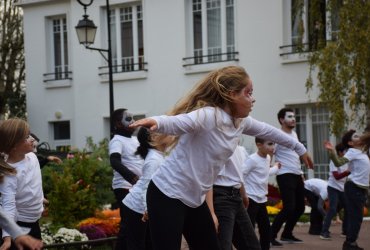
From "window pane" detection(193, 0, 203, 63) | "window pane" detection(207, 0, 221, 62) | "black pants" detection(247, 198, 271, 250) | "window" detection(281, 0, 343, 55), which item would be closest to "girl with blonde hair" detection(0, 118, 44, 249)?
"black pants" detection(247, 198, 271, 250)

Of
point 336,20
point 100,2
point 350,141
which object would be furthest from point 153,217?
point 100,2

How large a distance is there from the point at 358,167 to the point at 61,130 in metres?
17.2

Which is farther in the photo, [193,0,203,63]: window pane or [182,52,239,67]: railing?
[193,0,203,63]: window pane

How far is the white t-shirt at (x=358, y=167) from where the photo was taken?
36.0 feet

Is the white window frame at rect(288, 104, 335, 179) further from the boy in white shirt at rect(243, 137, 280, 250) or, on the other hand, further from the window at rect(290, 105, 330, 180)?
the boy in white shirt at rect(243, 137, 280, 250)

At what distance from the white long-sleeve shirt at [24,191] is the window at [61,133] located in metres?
19.6

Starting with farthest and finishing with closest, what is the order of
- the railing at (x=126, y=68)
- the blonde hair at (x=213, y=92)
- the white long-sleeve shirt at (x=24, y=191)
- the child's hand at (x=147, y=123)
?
the railing at (x=126, y=68), the white long-sleeve shirt at (x=24, y=191), the blonde hair at (x=213, y=92), the child's hand at (x=147, y=123)

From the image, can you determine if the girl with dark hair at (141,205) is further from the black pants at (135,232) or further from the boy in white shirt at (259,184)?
the boy in white shirt at (259,184)

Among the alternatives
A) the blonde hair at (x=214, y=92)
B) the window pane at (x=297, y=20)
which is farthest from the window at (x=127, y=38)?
the blonde hair at (x=214, y=92)

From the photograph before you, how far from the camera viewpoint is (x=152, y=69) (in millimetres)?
24469

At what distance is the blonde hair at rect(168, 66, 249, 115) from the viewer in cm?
588

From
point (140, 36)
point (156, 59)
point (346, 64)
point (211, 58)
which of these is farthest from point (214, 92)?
point (140, 36)

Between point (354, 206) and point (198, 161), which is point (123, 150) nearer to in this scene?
point (354, 206)

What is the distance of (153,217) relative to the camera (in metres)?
5.88
